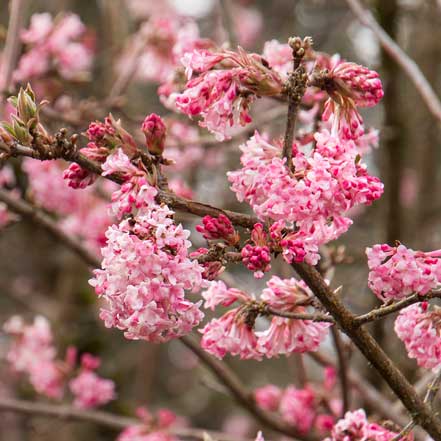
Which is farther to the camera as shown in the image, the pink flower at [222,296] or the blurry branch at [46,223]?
the blurry branch at [46,223]

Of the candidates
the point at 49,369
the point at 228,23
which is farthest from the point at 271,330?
the point at 49,369

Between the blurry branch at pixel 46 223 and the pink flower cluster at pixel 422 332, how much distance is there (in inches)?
65.6

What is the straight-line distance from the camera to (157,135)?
1802 millimetres

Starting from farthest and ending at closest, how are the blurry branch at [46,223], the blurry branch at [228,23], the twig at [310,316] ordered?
the blurry branch at [228,23] → the blurry branch at [46,223] → the twig at [310,316]

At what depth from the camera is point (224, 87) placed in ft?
5.86

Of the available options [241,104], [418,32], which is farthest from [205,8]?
[241,104]

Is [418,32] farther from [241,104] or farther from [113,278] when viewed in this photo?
[113,278]

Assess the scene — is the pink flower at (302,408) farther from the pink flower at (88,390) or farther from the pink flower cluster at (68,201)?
the pink flower cluster at (68,201)

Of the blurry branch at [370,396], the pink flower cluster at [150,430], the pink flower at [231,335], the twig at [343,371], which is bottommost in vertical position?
the pink flower cluster at [150,430]

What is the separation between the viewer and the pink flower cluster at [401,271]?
5.59 feet

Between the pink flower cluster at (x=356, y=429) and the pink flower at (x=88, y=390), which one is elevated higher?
the pink flower cluster at (x=356, y=429)

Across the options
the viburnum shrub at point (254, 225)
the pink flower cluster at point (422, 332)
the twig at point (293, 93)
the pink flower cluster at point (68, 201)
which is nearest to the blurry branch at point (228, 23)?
the pink flower cluster at point (68, 201)

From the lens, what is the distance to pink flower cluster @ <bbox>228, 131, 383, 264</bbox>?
5.52 ft

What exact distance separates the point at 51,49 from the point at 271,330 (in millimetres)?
3041
